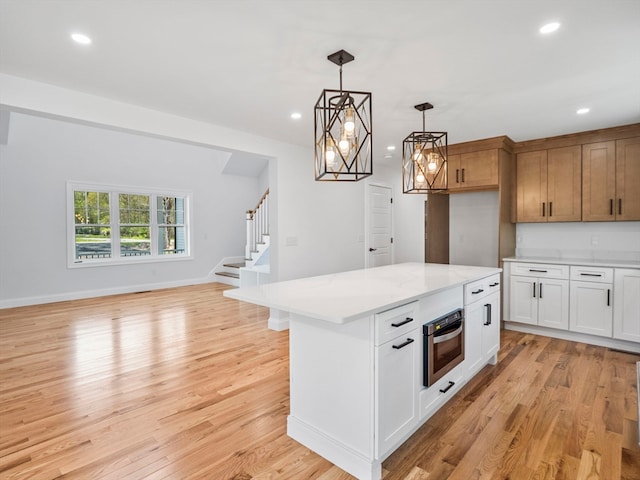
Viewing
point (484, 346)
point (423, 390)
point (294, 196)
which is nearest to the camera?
point (423, 390)

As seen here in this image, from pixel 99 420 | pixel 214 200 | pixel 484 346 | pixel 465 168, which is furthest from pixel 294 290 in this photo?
pixel 214 200

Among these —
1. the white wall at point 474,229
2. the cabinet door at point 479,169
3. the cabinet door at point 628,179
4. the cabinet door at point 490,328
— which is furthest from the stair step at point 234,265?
the cabinet door at point 628,179

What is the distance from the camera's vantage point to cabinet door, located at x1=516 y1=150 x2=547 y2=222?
175 inches

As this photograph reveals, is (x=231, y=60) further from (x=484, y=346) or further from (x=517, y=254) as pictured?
(x=517, y=254)

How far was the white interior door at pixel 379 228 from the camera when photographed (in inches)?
235

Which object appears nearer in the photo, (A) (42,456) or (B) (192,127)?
(A) (42,456)

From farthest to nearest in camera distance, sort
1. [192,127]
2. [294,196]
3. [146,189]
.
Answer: [146,189]
[294,196]
[192,127]

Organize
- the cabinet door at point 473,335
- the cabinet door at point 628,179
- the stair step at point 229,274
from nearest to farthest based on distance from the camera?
1. the cabinet door at point 473,335
2. the cabinet door at point 628,179
3. the stair step at point 229,274

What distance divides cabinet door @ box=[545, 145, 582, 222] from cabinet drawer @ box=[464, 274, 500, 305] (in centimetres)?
179

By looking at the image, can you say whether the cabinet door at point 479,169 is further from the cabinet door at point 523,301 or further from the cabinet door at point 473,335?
the cabinet door at point 473,335

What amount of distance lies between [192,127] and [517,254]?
4671 mm

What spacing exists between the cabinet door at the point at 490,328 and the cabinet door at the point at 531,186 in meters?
1.85

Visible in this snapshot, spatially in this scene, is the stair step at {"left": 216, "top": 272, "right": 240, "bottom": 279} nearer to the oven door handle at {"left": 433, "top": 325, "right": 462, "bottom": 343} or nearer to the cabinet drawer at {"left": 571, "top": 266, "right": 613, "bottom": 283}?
the oven door handle at {"left": 433, "top": 325, "right": 462, "bottom": 343}

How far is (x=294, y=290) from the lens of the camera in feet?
7.23
